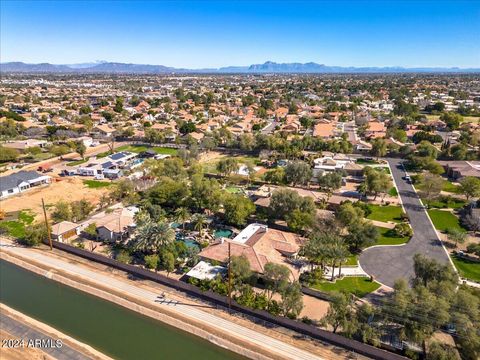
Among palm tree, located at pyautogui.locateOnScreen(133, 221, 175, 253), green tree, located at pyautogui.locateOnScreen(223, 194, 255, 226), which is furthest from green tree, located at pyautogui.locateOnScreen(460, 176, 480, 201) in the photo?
palm tree, located at pyautogui.locateOnScreen(133, 221, 175, 253)

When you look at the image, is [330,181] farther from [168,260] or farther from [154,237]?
[168,260]

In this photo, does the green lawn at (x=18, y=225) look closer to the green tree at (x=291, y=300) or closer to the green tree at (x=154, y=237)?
the green tree at (x=154, y=237)

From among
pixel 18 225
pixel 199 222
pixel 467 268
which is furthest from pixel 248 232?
pixel 18 225

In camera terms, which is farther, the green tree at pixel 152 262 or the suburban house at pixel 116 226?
the suburban house at pixel 116 226

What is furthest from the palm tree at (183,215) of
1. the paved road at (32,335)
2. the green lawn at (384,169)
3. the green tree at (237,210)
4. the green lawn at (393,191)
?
the green lawn at (384,169)

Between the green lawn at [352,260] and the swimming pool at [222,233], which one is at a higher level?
the swimming pool at [222,233]
